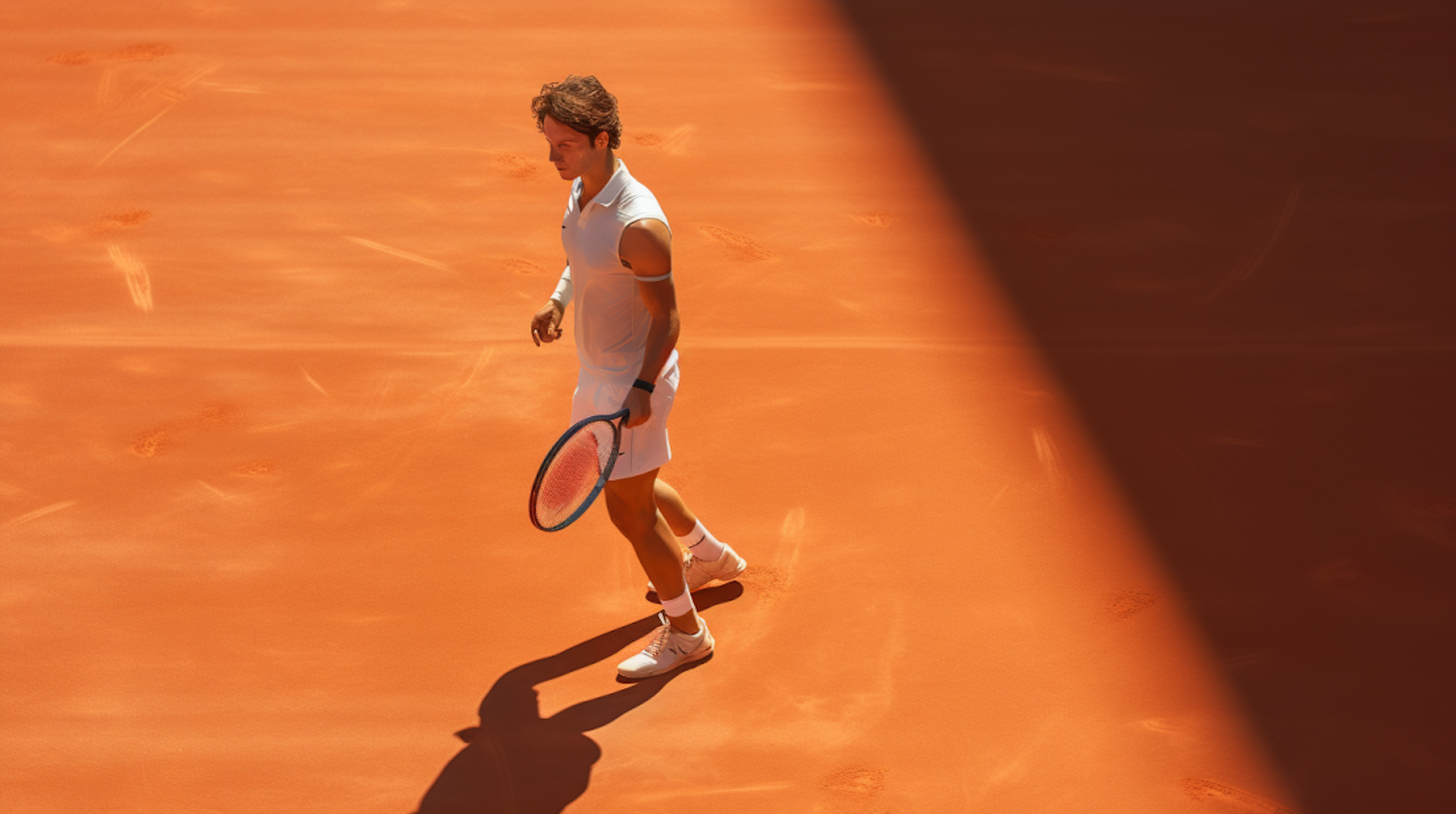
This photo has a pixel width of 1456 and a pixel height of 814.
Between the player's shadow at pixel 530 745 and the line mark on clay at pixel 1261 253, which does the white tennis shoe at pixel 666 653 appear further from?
the line mark on clay at pixel 1261 253

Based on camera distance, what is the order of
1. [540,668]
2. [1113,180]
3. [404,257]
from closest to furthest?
[540,668] → [404,257] → [1113,180]

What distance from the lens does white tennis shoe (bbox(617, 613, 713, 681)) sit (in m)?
4.07

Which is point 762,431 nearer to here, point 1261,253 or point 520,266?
point 520,266

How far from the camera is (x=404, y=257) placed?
6441 mm

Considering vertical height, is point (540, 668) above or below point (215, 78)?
below

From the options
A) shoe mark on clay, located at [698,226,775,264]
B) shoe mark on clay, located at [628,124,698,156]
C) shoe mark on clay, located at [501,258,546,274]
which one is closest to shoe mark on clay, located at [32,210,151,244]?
shoe mark on clay, located at [501,258,546,274]

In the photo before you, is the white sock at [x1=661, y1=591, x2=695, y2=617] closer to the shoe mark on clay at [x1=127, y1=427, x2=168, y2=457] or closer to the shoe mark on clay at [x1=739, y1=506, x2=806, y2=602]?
the shoe mark on clay at [x1=739, y1=506, x2=806, y2=602]

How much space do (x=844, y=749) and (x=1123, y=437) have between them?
2063 mm

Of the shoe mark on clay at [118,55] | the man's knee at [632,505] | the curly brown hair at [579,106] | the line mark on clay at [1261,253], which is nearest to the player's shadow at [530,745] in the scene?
the man's knee at [632,505]

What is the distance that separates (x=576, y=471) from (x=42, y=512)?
8.03 ft

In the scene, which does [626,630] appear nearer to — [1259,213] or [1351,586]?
[1351,586]

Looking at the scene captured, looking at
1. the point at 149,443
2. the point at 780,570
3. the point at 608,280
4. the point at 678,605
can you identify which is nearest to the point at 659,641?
the point at 678,605

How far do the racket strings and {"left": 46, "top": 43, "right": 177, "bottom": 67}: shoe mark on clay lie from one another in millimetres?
6300

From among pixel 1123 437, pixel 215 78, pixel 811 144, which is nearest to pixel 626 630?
pixel 1123 437
